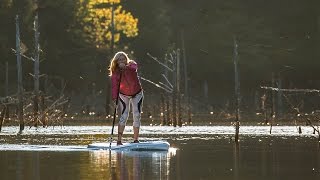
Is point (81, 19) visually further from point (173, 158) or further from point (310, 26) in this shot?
point (173, 158)

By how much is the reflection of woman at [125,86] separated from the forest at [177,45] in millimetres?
42180

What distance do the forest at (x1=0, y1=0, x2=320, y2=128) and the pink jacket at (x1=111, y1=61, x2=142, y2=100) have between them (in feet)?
139

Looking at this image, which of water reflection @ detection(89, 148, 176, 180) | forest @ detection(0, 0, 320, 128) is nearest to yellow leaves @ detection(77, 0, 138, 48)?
forest @ detection(0, 0, 320, 128)

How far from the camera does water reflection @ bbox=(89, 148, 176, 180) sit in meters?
15.5

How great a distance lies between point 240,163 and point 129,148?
176 inches

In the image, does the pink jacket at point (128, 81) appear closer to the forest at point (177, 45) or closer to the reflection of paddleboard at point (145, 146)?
the reflection of paddleboard at point (145, 146)

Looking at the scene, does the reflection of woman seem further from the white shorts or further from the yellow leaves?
the yellow leaves

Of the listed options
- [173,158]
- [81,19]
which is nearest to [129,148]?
[173,158]

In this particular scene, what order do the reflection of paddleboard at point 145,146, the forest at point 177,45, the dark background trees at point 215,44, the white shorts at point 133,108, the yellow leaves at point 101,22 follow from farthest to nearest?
the dark background trees at point 215,44, the yellow leaves at point 101,22, the forest at point 177,45, the white shorts at point 133,108, the reflection of paddleboard at point 145,146

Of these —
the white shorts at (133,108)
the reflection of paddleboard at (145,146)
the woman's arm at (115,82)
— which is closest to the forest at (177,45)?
the white shorts at (133,108)

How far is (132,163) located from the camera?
59.4 ft

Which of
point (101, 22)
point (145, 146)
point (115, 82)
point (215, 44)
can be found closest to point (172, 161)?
point (145, 146)

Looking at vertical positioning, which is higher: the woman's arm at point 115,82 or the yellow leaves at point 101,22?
the yellow leaves at point 101,22

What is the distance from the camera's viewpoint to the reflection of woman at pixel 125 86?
23469 millimetres
